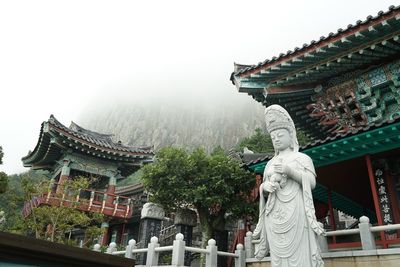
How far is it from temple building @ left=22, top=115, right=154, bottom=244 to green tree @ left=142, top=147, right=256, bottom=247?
8.16m

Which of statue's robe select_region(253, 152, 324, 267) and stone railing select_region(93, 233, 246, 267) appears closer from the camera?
statue's robe select_region(253, 152, 324, 267)

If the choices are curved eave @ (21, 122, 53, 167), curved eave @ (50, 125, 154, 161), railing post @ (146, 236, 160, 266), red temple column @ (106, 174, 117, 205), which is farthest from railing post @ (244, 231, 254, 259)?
curved eave @ (21, 122, 53, 167)

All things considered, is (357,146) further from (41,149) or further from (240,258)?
(41,149)

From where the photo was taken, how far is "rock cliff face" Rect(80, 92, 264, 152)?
222 ft

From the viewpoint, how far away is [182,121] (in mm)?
75000

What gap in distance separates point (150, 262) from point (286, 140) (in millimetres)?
4319

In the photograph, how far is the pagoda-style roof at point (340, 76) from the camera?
789 cm

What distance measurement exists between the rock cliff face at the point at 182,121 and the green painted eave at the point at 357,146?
54345 mm

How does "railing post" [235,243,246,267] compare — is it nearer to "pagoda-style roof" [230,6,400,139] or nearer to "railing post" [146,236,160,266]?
"railing post" [146,236,160,266]

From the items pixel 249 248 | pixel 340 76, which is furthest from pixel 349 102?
pixel 249 248

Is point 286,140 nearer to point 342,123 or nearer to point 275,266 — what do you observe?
point 275,266

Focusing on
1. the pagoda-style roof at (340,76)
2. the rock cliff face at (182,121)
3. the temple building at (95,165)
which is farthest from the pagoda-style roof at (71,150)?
the rock cliff face at (182,121)

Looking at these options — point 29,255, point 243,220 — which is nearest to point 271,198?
point 29,255

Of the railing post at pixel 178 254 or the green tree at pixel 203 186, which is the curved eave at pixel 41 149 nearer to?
the green tree at pixel 203 186
